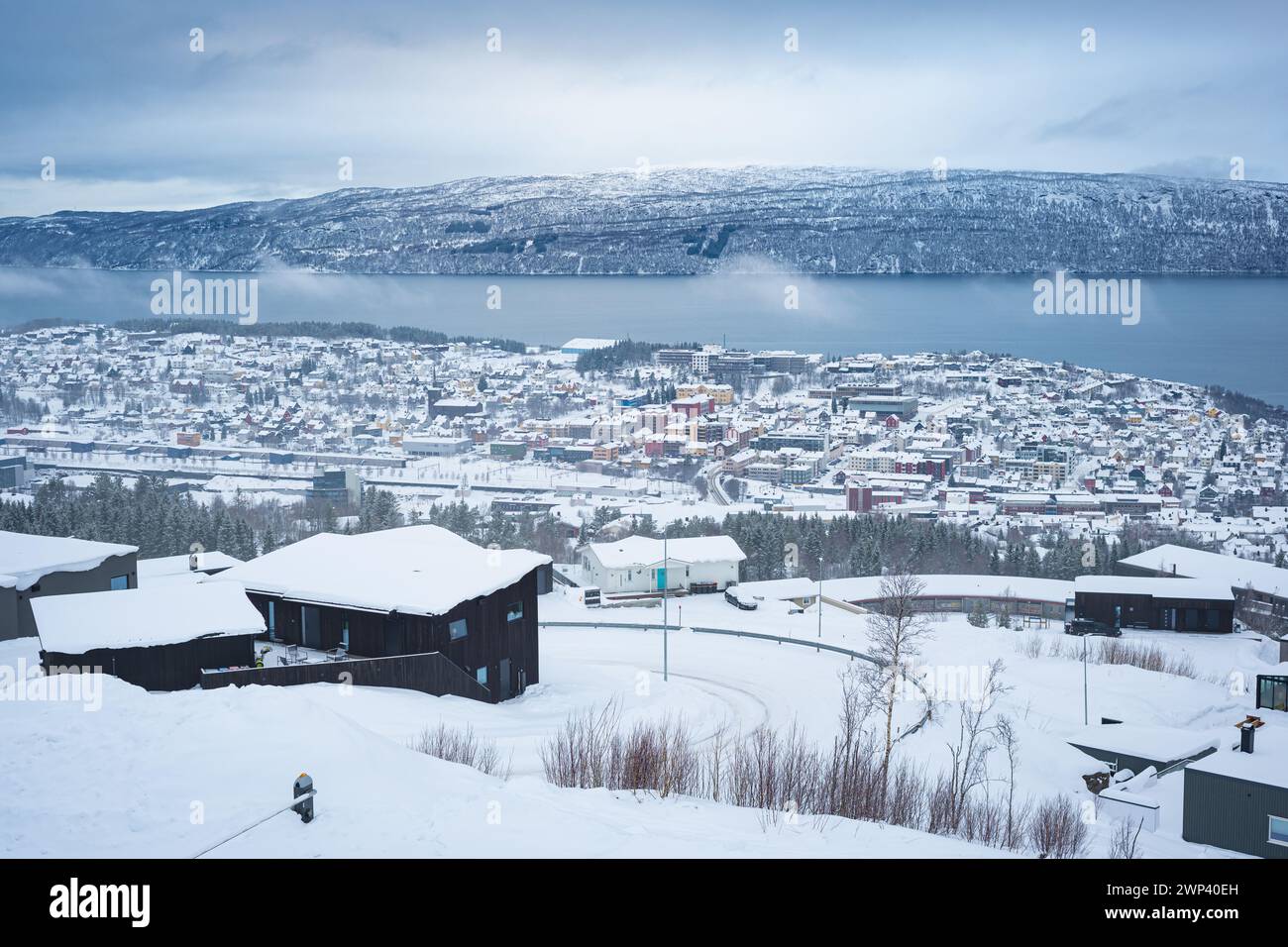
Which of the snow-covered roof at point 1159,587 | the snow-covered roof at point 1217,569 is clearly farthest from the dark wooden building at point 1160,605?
the snow-covered roof at point 1217,569

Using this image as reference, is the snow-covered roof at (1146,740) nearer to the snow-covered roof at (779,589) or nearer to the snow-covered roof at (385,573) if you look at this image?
the snow-covered roof at (385,573)

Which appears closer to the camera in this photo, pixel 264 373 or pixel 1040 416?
pixel 1040 416

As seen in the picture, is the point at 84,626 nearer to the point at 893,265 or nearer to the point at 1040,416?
the point at 1040,416

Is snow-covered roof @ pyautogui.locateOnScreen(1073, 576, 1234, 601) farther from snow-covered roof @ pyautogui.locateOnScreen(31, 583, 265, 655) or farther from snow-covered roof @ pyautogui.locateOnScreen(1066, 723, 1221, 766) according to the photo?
snow-covered roof @ pyautogui.locateOnScreen(31, 583, 265, 655)

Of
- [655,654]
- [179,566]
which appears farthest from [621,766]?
[179,566]

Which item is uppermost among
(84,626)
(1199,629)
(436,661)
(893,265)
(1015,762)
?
(893,265)
